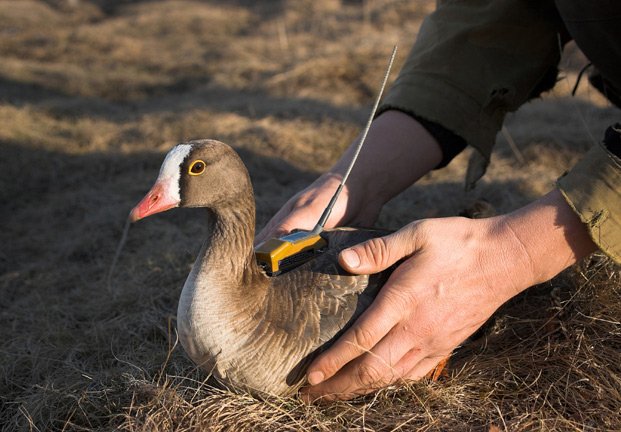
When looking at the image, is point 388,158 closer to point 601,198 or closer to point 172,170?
point 601,198

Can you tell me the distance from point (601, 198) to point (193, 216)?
3.82 meters

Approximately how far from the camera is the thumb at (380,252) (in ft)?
8.20

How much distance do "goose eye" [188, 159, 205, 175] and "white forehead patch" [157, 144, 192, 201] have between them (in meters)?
0.05

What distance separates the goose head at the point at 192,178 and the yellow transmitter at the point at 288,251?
0.36 metres

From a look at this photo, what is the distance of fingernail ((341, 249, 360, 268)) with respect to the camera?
2.48 metres

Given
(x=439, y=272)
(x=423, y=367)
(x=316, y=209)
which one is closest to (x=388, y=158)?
(x=316, y=209)

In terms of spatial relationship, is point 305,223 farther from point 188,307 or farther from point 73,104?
point 73,104

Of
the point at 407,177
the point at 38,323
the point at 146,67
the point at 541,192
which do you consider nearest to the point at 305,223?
the point at 407,177

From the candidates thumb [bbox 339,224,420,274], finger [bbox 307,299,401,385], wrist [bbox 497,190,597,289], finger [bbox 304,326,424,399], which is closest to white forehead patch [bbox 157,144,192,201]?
thumb [bbox 339,224,420,274]

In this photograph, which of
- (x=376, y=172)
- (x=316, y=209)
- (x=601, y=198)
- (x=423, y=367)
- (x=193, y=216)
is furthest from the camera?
(x=193, y=216)

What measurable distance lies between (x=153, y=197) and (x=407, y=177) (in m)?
1.60

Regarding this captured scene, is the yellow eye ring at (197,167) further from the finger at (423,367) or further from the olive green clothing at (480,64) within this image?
the olive green clothing at (480,64)

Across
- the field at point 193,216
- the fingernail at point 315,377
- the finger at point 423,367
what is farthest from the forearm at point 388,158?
the fingernail at point 315,377

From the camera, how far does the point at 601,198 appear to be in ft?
7.91
